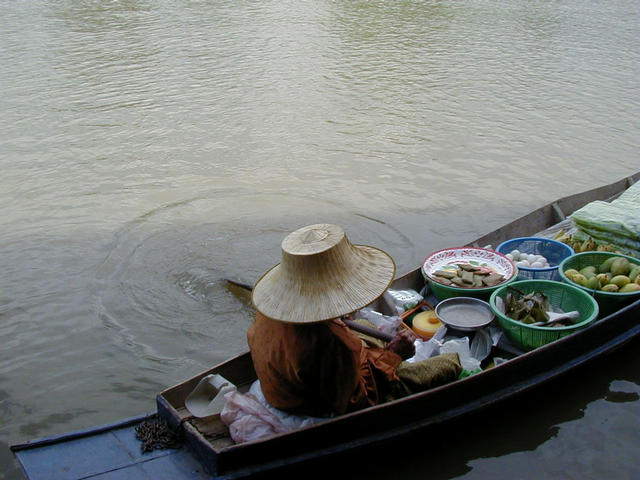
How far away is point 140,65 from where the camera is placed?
1173 cm

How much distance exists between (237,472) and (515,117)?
7.86 meters

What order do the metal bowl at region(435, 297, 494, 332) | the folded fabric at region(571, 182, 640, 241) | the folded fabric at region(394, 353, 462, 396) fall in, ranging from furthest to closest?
the folded fabric at region(571, 182, 640, 241), the metal bowl at region(435, 297, 494, 332), the folded fabric at region(394, 353, 462, 396)

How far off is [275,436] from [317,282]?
806mm

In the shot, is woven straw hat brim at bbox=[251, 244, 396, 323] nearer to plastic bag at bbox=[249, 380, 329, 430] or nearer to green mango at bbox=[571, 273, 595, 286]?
plastic bag at bbox=[249, 380, 329, 430]

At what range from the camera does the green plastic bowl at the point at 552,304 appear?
12.5 ft

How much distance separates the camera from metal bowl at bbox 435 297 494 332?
3.96 metres

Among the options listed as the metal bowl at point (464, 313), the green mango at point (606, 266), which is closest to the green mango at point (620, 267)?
the green mango at point (606, 266)

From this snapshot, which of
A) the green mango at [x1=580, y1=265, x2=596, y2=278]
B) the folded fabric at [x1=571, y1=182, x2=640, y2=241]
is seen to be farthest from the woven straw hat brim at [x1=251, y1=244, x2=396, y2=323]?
the folded fabric at [x1=571, y1=182, x2=640, y2=241]

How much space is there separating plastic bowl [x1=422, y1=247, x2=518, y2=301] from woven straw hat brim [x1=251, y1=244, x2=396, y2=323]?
126cm

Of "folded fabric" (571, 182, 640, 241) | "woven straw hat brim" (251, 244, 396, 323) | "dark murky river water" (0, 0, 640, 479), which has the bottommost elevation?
"dark murky river water" (0, 0, 640, 479)

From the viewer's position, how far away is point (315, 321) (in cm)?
279

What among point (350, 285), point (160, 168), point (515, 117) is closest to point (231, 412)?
point (350, 285)

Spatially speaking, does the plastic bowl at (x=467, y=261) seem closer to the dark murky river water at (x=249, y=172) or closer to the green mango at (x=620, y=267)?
the green mango at (x=620, y=267)

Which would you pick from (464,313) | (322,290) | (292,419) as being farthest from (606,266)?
(292,419)
